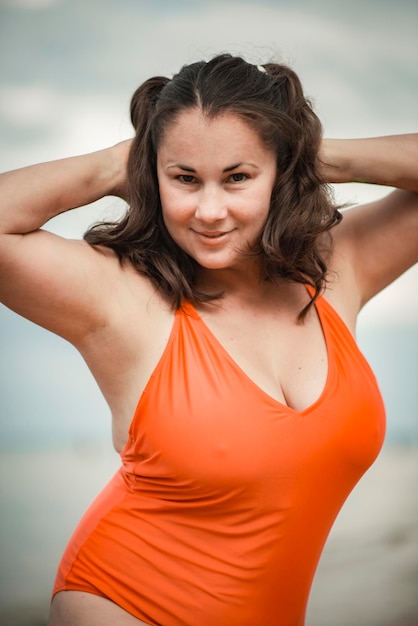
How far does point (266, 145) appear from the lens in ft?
5.41

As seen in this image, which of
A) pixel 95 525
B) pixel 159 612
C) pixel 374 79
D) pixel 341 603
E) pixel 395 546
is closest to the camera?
pixel 159 612

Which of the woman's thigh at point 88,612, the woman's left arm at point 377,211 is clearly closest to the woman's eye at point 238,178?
the woman's left arm at point 377,211

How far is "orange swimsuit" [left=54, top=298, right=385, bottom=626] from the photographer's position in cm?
157

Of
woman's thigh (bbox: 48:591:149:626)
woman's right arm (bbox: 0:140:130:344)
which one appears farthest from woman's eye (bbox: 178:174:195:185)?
woman's thigh (bbox: 48:591:149:626)

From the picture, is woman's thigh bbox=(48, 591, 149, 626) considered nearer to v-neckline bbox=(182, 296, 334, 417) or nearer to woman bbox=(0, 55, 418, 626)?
woman bbox=(0, 55, 418, 626)

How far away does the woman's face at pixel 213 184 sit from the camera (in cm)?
159

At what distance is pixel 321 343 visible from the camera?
69.4 inches

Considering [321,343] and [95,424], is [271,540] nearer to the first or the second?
[321,343]

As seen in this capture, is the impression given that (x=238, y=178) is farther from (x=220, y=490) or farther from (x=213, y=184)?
(x=220, y=490)

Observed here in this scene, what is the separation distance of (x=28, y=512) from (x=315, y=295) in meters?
3.17

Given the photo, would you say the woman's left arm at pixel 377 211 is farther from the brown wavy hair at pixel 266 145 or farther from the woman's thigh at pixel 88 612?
the woman's thigh at pixel 88 612

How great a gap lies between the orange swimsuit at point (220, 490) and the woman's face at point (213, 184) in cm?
18

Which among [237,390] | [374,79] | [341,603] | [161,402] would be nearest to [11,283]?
[161,402]

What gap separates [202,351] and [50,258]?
1.17 feet
